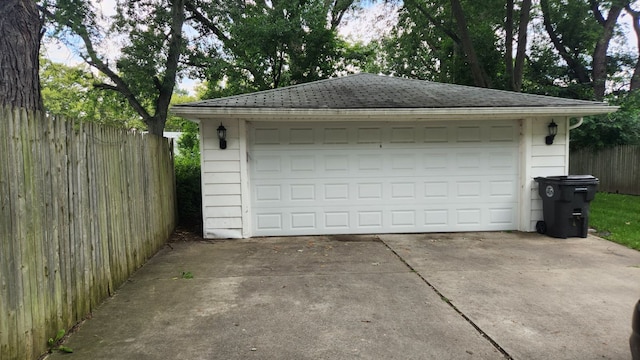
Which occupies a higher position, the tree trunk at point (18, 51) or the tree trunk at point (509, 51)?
the tree trunk at point (509, 51)

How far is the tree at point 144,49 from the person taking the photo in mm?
10844

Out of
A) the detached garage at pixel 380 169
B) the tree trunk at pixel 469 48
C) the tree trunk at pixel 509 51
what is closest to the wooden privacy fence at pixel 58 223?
the detached garage at pixel 380 169

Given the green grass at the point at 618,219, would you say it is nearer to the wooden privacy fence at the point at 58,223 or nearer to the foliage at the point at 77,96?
the wooden privacy fence at the point at 58,223

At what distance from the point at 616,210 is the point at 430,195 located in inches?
212

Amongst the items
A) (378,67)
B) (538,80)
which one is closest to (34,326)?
(538,80)

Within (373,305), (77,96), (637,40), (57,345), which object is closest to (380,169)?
(373,305)

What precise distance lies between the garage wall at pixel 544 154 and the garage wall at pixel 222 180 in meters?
5.28

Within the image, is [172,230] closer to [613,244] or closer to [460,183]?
[460,183]

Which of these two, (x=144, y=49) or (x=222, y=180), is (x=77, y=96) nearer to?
(x=144, y=49)

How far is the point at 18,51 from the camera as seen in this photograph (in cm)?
452

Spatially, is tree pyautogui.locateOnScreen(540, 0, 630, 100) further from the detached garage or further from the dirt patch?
the dirt patch

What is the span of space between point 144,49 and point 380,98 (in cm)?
795

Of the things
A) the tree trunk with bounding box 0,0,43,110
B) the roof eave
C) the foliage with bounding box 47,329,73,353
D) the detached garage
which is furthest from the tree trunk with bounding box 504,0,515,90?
the foliage with bounding box 47,329,73,353

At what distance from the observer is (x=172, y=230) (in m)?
6.75
